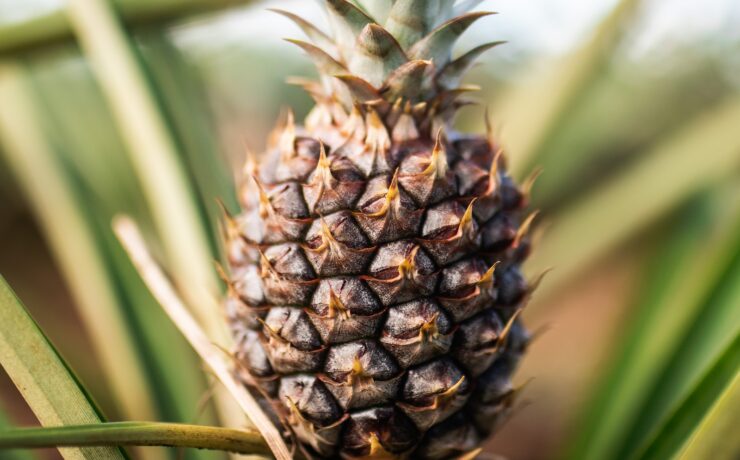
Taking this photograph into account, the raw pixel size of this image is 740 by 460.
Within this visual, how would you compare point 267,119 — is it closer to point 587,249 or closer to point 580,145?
point 580,145

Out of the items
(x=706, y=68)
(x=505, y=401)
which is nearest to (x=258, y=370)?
(x=505, y=401)

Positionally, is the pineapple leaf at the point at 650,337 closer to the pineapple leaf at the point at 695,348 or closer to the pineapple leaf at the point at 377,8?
the pineapple leaf at the point at 695,348

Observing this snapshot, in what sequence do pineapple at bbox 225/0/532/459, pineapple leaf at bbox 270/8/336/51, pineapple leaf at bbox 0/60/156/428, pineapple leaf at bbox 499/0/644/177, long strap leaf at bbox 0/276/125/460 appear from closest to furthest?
long strap leaf at bbox 0/276/125/460
pineapple at bbox 225/0/532/459
pineapple leaf at bbox 270/8/336/51
pineapple leaf at bbox 0/60/156/428
pineapple leaf at bbox 499/0/644/177

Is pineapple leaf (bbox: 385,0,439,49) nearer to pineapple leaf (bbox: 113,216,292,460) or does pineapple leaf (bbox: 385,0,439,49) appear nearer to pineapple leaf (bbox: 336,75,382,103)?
pineapple leaf (bbox: 336,75,382,103)

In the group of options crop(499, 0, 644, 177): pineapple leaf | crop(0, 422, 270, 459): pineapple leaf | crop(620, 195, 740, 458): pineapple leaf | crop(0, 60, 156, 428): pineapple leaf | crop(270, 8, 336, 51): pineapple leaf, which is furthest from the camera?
crop(499, 0, 644, 177): pineapple leaf

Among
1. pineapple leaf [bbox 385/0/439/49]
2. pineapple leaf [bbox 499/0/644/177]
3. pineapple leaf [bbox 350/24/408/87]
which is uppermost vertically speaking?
pineapple leaf [bbox 385/0/439/49]

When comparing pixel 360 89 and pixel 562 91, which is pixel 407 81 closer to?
pixel 360 89

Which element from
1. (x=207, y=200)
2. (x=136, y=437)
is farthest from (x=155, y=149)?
(x=136, y=437)

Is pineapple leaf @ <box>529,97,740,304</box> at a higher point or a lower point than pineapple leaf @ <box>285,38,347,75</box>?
lower

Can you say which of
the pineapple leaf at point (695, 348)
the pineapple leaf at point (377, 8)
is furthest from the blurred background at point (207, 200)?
the pineapple leaf at point (377, 8)

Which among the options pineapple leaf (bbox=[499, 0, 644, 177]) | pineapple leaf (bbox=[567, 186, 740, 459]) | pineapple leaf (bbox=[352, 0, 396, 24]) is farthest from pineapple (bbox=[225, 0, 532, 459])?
pineapple leaf (bbox=[499, 0, 644, 177])
